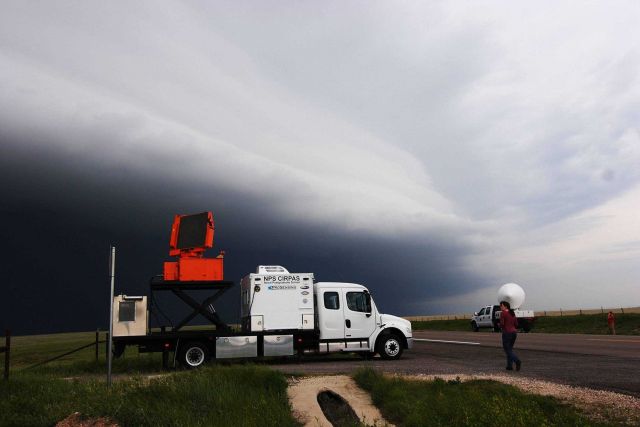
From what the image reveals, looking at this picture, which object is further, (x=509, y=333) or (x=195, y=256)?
(x=195, y=256)

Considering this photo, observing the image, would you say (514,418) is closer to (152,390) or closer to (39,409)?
(152,390)

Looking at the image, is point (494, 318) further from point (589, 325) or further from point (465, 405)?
point (465, 405)

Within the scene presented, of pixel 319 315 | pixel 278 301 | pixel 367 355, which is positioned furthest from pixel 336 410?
pixel 367 355

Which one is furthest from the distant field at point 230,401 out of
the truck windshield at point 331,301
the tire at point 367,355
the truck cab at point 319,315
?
the tire at point 367,355

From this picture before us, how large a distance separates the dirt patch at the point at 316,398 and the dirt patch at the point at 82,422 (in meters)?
3.30

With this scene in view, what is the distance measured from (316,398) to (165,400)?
304cm

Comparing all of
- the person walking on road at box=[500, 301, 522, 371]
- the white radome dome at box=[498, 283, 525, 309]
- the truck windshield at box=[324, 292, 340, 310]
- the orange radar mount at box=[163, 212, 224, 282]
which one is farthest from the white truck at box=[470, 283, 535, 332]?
the orange radar mount at box=[163, 212, 224, 282]

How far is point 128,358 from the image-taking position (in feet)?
70.1

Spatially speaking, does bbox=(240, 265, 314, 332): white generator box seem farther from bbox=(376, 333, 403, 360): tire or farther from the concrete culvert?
the concrete culvert

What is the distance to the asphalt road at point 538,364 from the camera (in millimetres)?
13602

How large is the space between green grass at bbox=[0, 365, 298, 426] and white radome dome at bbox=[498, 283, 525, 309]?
118 ft

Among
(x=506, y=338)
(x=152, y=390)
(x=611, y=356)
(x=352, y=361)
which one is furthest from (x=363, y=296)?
(x=152, y=390)

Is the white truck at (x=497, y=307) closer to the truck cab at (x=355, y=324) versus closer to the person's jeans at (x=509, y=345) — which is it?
the truck cab at (x=355, y=324)

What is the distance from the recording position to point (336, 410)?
10.9 metres
